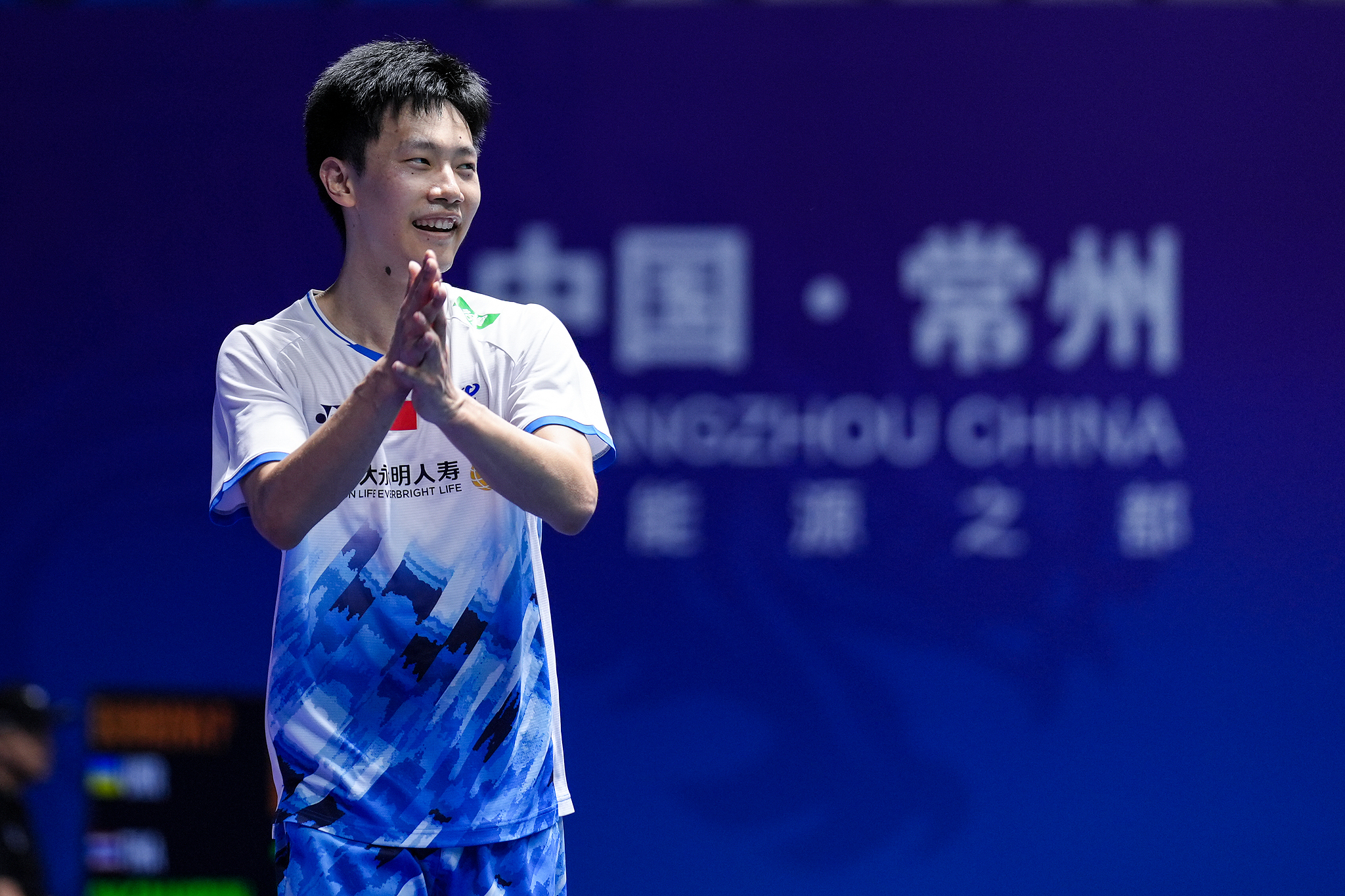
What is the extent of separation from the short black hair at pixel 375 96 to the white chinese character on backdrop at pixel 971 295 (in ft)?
8.27

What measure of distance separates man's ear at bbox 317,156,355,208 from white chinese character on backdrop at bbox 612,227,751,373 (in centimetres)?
242

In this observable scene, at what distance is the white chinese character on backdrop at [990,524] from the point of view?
4.02 metres

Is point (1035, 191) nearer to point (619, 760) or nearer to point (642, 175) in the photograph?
point (642, 175)

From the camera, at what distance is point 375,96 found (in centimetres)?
162

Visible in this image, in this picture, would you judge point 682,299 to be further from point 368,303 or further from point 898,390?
point 368,303

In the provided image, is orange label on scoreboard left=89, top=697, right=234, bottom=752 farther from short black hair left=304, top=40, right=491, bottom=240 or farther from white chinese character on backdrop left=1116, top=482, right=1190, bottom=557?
white chinese character on backdrop left=1116, top=482, right=1190, bottom=557

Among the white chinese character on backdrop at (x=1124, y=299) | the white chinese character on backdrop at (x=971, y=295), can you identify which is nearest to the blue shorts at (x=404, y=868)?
the white chinese character on backdrop at (x=971, y=295)

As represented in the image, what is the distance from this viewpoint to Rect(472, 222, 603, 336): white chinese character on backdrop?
407 centimetres

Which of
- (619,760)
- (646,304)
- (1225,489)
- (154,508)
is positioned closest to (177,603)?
(154,508)

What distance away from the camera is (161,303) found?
409 centimetres

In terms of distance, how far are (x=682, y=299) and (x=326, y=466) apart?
8.74 ft

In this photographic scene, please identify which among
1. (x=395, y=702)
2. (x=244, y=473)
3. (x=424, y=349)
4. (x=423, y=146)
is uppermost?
(x=423, y=146)

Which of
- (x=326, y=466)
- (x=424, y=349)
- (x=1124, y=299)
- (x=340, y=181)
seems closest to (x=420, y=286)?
(x=424, y=349)

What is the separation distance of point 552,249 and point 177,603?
1.48 m
